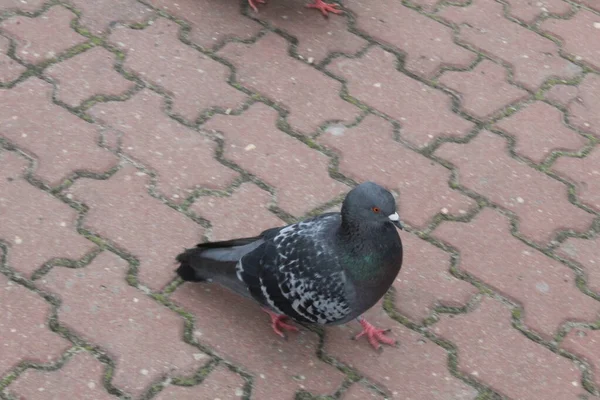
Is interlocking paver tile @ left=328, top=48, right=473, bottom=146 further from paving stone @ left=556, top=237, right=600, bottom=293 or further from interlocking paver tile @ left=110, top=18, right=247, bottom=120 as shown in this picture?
paving stone @ left=556, top=237, right=600, bottom=293

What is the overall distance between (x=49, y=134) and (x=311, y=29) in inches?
58.0

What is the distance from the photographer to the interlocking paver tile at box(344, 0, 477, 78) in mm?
4777

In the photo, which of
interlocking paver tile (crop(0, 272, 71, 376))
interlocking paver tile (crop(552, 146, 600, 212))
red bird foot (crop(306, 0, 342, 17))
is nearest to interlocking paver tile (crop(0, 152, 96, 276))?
interlocking paver tile (crop(0, 272, 71, 376))

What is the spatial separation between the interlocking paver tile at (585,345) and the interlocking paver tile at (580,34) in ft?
5.63

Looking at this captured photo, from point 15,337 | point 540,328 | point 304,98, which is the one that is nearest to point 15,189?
point 15,337

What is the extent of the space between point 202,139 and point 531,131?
1560mm

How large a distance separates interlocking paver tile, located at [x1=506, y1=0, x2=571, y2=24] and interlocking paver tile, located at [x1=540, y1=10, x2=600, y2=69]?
0.21 ft

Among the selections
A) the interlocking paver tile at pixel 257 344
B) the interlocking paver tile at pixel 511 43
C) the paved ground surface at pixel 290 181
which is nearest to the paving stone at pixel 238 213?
the paved ground surface at pixel 290 181

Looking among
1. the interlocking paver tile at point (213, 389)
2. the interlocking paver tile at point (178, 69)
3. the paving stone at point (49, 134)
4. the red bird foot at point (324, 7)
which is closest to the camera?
the interlocking paver tile at point (213, 389)

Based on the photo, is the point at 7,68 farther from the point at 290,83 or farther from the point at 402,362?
the point at 402,362

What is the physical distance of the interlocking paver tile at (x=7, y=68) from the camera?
4.34 meters

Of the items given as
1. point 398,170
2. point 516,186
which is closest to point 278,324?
point 398,170

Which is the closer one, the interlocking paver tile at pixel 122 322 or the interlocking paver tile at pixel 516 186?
the interlocking paver tile at pixel 122 322

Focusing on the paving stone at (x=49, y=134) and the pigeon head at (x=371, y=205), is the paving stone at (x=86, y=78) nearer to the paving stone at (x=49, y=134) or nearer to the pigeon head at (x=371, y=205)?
the paving stone at (x=49, y=134)
